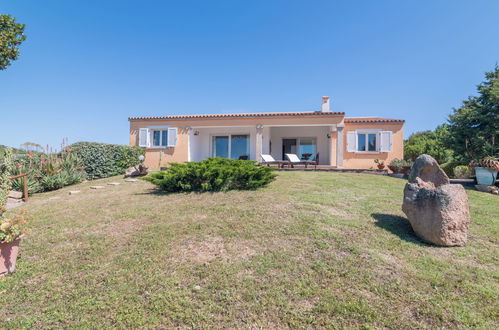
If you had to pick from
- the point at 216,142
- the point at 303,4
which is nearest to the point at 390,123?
the point at 303,4

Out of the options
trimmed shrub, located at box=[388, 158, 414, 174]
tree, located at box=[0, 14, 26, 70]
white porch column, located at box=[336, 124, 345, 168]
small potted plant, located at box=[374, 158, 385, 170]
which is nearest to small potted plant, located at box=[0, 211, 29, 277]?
tree, located at box=[0, 14, 26, 70]

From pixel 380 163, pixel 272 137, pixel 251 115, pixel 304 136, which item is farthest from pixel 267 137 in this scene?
pixel 380 163

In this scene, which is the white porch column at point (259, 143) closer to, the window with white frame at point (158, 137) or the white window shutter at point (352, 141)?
the white window shutter at point (352, 141)

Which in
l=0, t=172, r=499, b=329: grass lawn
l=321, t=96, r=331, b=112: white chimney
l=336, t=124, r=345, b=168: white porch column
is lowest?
l=0, t=172, r=499, b=329: grass lawn

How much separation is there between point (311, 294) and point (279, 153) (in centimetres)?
1587

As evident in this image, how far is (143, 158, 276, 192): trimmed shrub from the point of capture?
6762 millimetres

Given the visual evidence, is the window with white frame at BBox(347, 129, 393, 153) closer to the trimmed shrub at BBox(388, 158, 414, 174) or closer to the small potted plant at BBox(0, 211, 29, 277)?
the trimmed shrub at BBox(388, 158, 414, 174)

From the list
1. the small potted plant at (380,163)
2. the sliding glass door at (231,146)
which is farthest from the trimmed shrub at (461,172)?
the sliding glass door at (231,146)

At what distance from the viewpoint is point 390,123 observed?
14352 mm

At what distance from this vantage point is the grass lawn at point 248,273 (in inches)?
84.2

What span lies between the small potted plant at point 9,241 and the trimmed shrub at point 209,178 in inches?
154

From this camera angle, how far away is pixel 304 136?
17.5 meters

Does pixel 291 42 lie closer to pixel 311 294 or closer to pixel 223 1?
pixel 223 1

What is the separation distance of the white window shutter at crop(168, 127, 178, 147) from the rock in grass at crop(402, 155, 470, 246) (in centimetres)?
1463
